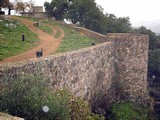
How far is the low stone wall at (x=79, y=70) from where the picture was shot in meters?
13.3

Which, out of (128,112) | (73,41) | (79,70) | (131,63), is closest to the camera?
(79,70)

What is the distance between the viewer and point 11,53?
68.2 ft

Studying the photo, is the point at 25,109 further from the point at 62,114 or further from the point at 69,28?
the point at 69,28

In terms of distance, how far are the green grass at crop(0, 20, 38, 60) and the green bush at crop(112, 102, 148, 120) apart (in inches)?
350

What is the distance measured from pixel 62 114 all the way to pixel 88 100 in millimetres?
9879

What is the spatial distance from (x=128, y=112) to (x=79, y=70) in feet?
26.9

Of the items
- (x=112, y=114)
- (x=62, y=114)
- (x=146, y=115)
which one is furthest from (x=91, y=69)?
(x=62, y=114)

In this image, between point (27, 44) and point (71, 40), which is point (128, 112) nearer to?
point (71, 40)

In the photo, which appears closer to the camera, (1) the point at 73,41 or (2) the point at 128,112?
(2) the point at 128,112

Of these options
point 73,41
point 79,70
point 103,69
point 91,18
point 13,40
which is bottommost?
point 103,69

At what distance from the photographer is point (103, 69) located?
80.3 ft

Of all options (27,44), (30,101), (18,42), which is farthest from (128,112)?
(30,101)

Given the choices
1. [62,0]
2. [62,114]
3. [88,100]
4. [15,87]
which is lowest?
[88,100]

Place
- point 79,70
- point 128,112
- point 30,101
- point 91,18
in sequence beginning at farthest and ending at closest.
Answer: point 91,18, point 128,112, point 79,70, point 30,101
